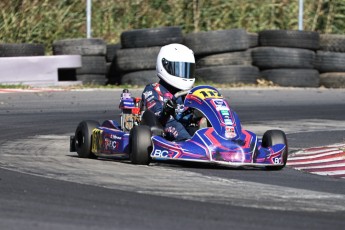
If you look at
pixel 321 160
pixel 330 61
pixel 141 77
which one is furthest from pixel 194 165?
pixel 330 61

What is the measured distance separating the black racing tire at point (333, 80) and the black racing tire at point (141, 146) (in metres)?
9.95

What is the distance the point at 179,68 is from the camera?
8914mm

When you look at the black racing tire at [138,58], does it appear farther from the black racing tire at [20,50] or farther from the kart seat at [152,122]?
the kart seat at [152,122]

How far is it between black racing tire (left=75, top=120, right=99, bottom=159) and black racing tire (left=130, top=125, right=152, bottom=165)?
2.85 ft

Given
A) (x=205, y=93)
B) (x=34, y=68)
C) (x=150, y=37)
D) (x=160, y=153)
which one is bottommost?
(x=34, y=68)

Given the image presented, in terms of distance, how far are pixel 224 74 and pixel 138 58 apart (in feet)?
4.94

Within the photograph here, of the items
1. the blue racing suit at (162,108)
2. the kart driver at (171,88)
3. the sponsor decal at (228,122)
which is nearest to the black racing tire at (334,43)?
the kart driver at (171,88)

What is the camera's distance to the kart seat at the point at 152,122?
27.4 ft

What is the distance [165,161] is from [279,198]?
2230mm

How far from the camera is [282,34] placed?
56.0ft

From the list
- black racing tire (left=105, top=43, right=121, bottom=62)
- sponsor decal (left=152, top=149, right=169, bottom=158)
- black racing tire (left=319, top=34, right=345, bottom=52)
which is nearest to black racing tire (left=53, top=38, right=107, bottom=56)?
black racing tire (left=105, top=43, right=121, bottom=62)

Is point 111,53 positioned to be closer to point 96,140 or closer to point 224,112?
point 96,140

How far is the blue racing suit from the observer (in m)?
8.34

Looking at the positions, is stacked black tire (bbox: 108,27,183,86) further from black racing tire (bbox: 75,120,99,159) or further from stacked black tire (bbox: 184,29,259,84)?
black racing tire (bbox: 75,120,99,159)
